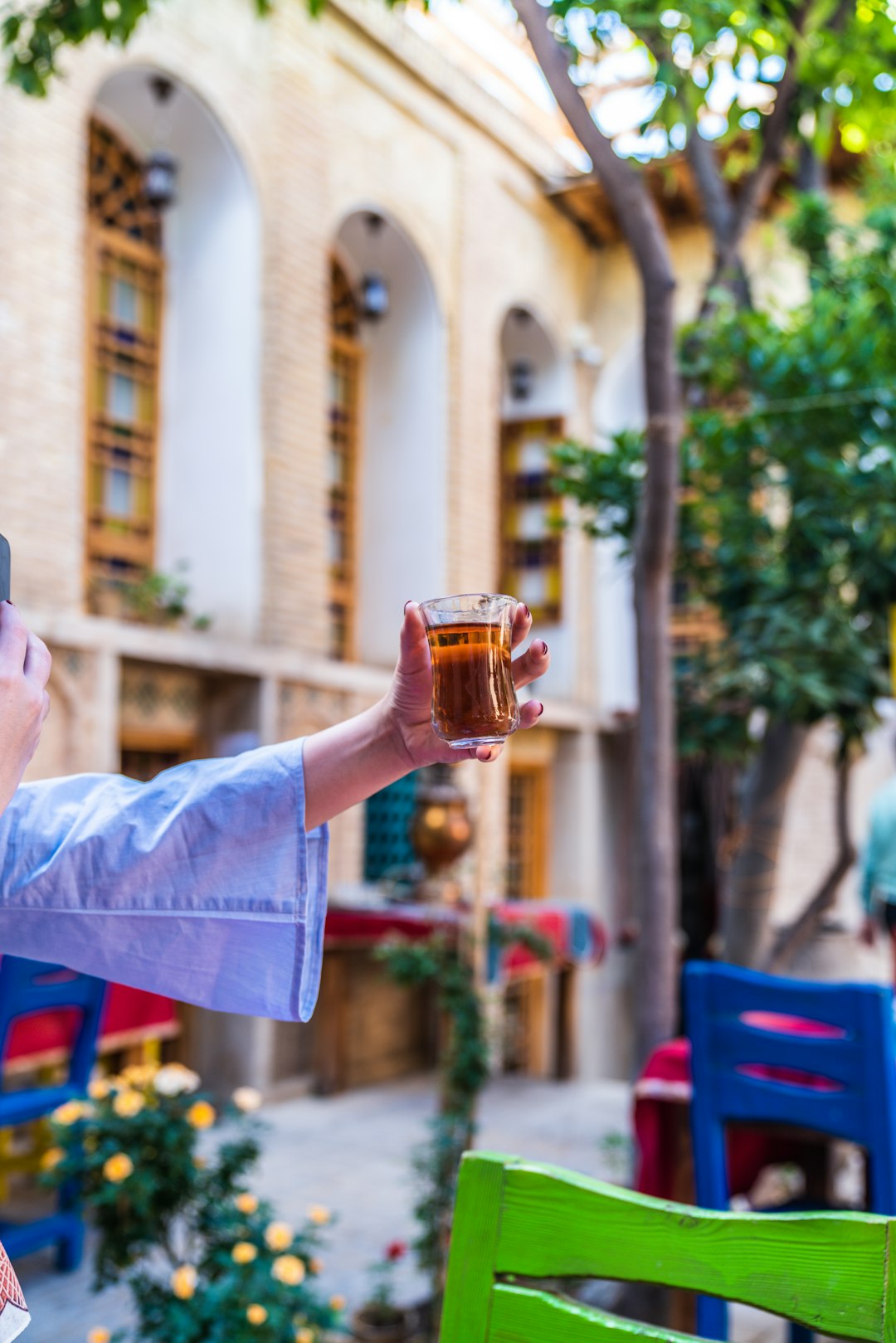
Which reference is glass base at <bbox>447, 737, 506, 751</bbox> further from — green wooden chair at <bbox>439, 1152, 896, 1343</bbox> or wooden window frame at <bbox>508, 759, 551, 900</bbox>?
wooden window frame at <bbox>508, 759, 551, 900</bbox>

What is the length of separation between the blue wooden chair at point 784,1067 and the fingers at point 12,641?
5.74 ft

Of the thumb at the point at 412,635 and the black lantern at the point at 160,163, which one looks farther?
the black lantern at the point at 160,163

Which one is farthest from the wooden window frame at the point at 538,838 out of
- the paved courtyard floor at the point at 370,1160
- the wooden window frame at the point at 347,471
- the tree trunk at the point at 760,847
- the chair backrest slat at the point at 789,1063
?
the chair backrest slat at the point at 789,1063

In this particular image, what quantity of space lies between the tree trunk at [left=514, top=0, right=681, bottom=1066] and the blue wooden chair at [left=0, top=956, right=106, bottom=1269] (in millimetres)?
1440

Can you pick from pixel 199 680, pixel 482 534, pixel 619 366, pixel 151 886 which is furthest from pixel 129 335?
pixel 151 886

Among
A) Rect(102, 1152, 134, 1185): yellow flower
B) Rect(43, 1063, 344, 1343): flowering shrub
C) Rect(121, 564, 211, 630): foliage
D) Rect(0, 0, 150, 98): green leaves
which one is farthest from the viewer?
Rect(121, 564, 211, 630): foliage

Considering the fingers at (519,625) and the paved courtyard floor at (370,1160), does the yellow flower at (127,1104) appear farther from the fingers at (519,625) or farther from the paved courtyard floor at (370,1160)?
the fingers at (519,625)

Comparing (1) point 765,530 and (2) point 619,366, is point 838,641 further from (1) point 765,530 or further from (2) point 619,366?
(2) point 619,366

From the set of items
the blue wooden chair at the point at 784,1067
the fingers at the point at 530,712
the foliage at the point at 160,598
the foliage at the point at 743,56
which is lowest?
the blue wooden chair at the point at 784,1067

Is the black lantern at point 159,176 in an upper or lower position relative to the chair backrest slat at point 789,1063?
upper

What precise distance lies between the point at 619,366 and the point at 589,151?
276 inches

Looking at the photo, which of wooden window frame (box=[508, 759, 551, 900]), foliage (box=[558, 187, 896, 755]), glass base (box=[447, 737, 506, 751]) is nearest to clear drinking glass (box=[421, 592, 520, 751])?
glass base (box=[447, 737, 506, 751])

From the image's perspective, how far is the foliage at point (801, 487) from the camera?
4055mm

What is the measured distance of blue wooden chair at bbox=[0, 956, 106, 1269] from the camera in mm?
3281
